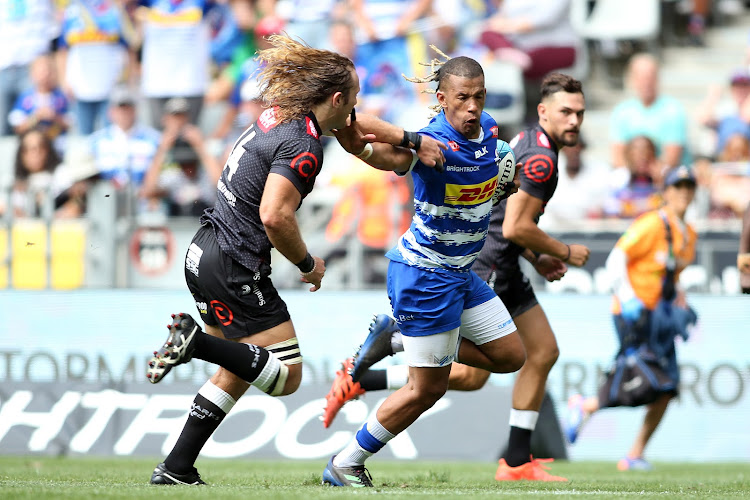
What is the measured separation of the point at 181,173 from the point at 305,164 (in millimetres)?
8309

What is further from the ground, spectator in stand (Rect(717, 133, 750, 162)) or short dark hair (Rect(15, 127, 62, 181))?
spectator in stand (Rect(717, 133, 750, 162))

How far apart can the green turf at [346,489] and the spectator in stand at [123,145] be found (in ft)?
16.2

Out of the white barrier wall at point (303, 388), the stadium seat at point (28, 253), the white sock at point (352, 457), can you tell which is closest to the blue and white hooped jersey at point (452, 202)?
the white sock at point (352, 457)

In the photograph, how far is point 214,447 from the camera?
33.9ft

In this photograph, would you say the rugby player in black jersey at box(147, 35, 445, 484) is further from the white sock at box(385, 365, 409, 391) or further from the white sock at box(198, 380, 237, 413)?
the white sock at box(385, 365, 409, 391)

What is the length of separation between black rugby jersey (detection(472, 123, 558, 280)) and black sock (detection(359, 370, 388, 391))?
96 cm

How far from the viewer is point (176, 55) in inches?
596

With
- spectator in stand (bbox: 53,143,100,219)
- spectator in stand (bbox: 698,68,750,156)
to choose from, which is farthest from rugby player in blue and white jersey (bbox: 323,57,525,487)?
spectator in stand (bbox: 698,68,750,156)

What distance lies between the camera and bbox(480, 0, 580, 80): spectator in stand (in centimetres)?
1492

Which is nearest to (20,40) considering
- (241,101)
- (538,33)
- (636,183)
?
(241,101)

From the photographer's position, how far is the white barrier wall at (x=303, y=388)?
1033 cm

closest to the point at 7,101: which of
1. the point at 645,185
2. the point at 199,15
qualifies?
the point at 199,15

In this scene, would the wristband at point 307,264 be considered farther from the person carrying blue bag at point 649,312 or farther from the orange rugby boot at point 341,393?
the person carrying blue bag at point 649,312

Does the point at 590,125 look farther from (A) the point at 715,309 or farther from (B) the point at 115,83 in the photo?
(B) the point at 115,83
